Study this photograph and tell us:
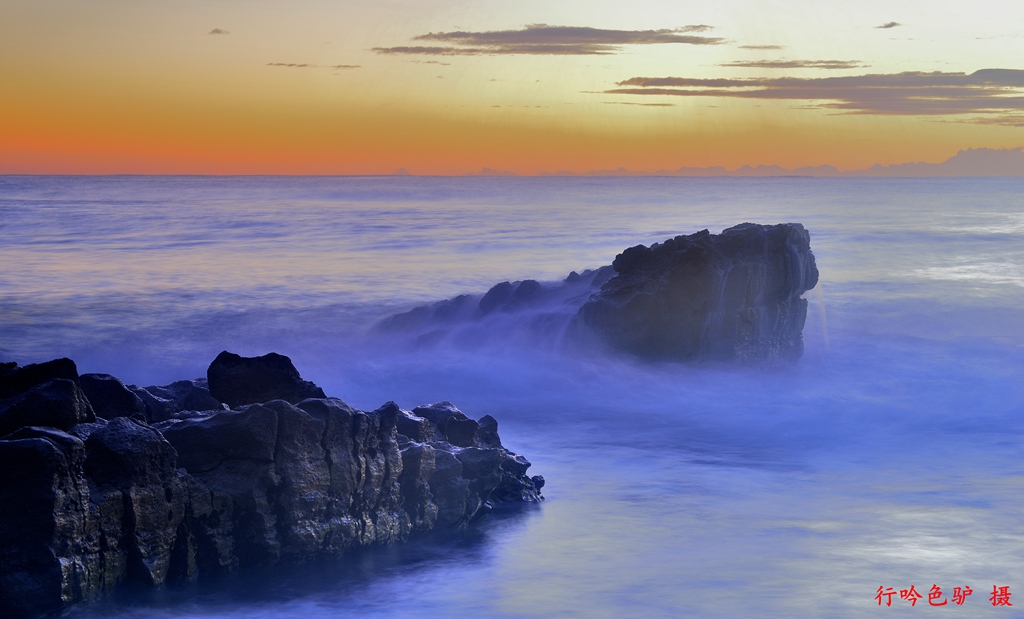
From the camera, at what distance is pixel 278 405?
10.5m

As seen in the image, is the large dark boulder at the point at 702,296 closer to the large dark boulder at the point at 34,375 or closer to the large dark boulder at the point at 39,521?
the large dark boulder at the point at 34,375

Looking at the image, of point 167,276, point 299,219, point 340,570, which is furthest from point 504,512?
point 299,219

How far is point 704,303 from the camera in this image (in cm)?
2094

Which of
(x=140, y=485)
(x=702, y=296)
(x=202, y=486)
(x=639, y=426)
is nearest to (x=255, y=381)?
(x=202, y=486)

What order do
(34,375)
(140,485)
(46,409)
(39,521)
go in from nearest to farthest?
(39,521) → (140,485) → (46,409) → (34,375)

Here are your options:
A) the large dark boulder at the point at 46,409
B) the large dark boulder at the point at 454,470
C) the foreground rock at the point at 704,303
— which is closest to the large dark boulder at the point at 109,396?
the large dark boulder at the point at 46,409

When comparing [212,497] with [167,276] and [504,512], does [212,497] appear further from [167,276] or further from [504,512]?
[167,276]

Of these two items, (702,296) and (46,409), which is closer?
(46,409)

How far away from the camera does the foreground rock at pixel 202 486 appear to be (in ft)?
29.0

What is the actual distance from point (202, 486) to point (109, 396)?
2.23 metres

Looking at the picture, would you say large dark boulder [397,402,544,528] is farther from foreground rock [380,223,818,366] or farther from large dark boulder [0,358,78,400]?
foreground rock [380,223,818,366]

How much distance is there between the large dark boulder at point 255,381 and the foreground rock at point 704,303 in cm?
1047

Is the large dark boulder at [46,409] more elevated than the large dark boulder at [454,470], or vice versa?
the large dark boulder at [46,409]

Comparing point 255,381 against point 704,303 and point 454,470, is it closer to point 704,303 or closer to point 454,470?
point 454,470
